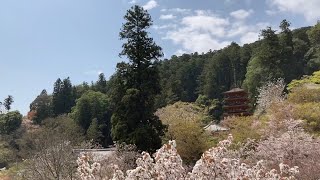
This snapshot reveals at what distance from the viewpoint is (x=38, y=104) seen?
61.6 m

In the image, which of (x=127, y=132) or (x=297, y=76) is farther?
(x=297, y=76)

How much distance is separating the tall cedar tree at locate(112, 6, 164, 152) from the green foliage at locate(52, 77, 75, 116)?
3966 cm

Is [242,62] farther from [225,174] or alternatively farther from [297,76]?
[225,174]

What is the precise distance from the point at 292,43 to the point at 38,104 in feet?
122

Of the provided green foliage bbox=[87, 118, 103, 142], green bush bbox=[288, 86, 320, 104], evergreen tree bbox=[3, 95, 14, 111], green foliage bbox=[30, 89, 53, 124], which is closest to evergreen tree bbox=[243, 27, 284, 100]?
green foliage bbox=[87, 118, 103, 142]

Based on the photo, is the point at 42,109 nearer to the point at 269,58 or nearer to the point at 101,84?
the point at 101,84

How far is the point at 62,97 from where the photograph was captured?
6094 centimetres

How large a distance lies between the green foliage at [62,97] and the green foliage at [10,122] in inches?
209

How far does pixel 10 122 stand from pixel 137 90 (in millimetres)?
38975

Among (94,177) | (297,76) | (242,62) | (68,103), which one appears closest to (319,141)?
(94,177)

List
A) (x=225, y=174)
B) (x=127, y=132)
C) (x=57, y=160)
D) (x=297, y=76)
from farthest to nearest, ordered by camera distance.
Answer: (x=297, y=76) < (x=127, y=132) < (x=57, y=160) < (x=225, y=174)

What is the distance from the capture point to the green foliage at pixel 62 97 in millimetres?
59938

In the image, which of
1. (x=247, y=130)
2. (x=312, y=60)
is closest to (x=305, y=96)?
(x=247, y=130)

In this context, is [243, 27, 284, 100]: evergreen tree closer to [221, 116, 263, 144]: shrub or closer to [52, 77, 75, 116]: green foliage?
[221, 116, 263, 144]: shrub
